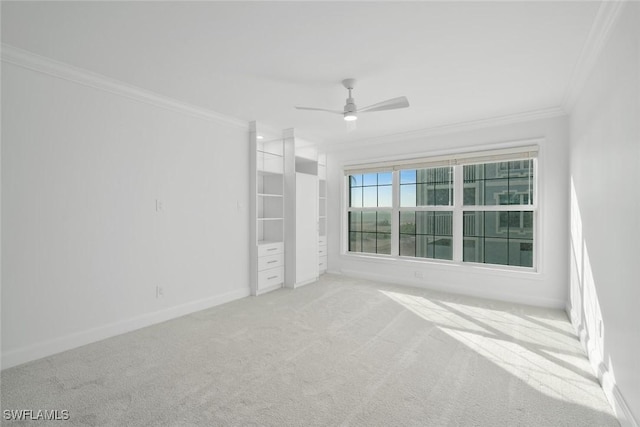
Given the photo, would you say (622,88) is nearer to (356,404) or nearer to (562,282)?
(356,404)

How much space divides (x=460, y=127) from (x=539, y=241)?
194 centimetres

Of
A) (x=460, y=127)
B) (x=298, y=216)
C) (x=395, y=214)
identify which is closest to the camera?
(x=460, y=127)

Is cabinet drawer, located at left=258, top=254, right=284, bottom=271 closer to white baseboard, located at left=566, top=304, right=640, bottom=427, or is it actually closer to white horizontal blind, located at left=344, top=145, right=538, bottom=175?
white horizontal blind, located at left=344, top=145, right=538, bottom=175

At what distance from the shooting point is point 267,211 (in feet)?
17.8

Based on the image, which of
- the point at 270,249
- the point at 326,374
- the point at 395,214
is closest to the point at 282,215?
the point at 270,249

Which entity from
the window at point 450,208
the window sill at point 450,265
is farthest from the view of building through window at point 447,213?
the window sill at point 450,265

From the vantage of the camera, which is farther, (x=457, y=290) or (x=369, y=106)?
(x=457, y=290)

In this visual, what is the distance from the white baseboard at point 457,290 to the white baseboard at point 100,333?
2547mm

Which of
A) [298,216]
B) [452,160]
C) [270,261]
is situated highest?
[452,160]

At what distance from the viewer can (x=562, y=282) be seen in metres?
4.09

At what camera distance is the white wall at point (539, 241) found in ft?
13.4

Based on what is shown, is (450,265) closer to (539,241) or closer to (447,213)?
(447,213)

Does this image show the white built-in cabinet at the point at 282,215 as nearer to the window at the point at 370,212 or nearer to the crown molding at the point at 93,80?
the window at the point at 370,212
